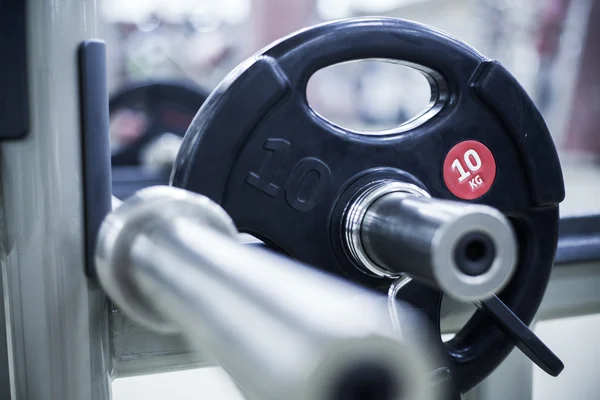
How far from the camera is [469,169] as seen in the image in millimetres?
391

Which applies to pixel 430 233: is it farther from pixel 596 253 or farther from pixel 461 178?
pixel 596 253

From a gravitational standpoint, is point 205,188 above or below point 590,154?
above

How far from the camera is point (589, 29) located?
364 cm

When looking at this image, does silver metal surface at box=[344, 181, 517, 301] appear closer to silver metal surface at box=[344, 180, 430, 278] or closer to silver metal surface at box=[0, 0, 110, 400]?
silver metal surface at box=[344, 180, 430, 278]

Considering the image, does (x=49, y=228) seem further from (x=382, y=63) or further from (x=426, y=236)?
(x=382, y=63)

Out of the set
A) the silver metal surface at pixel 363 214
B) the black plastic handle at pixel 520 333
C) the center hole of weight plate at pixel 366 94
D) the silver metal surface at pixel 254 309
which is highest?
the silver metal surface at pixel 254 309

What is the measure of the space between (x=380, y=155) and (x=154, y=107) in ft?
3.59

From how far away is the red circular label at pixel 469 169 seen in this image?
39 cm

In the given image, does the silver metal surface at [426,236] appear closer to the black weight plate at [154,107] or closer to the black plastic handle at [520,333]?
the black plastic handle at [520,333]

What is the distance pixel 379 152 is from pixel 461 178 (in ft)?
0.18

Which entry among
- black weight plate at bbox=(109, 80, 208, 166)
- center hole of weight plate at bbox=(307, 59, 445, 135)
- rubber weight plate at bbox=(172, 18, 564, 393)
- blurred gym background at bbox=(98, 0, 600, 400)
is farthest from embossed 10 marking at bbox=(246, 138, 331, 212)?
center hole of weight plate at bbox=(307, 59, 445, 135)

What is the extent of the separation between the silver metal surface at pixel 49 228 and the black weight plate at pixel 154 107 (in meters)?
0.97

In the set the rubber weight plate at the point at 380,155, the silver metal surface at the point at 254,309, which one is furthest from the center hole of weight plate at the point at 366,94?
the silver metal surface at the point at 254,309

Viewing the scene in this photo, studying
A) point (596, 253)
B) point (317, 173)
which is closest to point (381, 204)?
point (317, 173)
